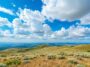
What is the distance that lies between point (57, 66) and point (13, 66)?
346 cm

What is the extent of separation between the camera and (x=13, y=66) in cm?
1508

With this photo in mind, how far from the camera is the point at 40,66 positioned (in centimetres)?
1470

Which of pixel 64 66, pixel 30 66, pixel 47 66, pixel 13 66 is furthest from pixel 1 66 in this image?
pixel 64 66

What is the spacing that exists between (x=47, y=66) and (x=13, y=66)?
2.68 metres

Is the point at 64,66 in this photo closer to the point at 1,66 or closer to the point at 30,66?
the point at 30,66

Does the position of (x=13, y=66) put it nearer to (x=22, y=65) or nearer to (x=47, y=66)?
(x=22, y=65)

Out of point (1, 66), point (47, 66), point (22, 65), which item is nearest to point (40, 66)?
point (47, 66)

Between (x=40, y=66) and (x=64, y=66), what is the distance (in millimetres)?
2024

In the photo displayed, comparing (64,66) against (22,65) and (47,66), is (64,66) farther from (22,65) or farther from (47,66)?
(22,65)

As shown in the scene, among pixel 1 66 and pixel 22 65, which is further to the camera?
pixel 22 65

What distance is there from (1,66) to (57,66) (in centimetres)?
430

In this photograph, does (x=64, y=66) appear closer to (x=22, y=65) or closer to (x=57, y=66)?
(x=57, y=66)

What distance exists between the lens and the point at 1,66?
1449 centimetres

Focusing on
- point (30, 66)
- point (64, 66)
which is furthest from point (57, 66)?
point (30, 66)
